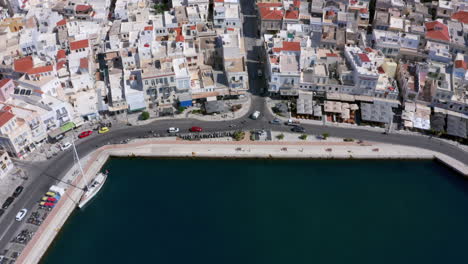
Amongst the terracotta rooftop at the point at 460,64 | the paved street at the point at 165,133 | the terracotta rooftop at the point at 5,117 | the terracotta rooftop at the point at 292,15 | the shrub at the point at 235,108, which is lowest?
the paved street at the point at 165,133

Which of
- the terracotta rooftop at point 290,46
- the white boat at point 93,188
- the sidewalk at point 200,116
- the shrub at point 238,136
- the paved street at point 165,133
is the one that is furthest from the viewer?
the terracotta rooftop at point 290,46

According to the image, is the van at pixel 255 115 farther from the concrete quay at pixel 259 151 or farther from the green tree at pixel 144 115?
the green tree at pixel 144 115

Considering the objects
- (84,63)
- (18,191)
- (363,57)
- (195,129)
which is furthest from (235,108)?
(18,191)

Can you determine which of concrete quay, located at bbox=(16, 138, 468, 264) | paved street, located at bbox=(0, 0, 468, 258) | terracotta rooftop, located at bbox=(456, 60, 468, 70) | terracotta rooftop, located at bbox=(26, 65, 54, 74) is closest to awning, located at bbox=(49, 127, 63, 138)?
paved street, located at bbox=(0, 0, 468, 258)

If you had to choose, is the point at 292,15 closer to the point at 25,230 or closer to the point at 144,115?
the point at 144,115

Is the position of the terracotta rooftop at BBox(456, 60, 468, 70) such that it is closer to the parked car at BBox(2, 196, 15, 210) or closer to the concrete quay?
the concrete quay

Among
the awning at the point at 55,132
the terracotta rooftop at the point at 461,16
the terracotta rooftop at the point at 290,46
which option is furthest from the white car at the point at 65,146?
the terracotta rooftop at the point at 461,16
